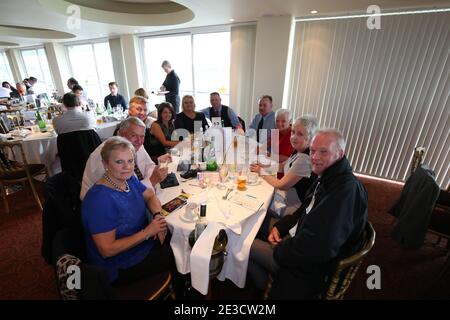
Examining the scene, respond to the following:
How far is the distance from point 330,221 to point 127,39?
6701mm

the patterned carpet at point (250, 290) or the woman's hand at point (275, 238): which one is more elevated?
the woman's hand at point (275, 238)

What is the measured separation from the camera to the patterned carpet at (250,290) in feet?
5.67

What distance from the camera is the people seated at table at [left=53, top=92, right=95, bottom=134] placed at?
260 cm

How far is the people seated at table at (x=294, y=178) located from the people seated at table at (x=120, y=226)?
2.75ft

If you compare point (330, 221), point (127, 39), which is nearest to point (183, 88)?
point (127, 39)

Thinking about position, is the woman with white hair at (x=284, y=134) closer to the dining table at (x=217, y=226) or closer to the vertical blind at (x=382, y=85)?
the dining table at (x=217, y=226)

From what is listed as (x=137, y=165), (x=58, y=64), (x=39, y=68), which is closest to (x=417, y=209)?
(x=137, y=165)

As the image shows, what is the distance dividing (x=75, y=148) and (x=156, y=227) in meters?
1.95

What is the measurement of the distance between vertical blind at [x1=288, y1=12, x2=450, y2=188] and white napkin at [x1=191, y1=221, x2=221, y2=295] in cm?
332

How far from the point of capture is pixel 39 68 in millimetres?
9414
